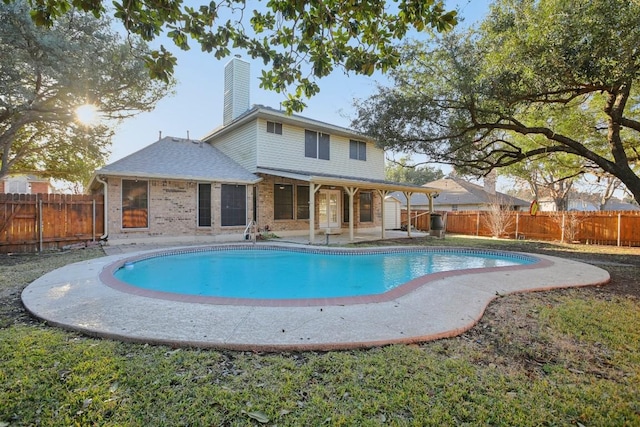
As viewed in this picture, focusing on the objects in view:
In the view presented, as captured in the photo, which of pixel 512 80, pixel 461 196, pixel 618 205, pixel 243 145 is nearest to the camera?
pixel 512 80

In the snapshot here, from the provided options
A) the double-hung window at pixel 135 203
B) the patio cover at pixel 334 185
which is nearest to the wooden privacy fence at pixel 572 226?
the patio cover at pixel 334 185

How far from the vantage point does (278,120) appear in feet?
46.0

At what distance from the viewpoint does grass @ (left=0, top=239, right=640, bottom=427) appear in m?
2.08

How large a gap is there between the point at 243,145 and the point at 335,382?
13626 mm

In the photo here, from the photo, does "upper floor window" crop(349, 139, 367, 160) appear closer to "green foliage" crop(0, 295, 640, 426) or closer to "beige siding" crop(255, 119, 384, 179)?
"beige siding" crop(255, 119, 384, 179)

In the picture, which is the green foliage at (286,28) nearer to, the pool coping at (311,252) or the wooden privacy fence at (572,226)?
the pool coping at (311,252)

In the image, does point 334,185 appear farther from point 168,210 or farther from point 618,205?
point 618,205

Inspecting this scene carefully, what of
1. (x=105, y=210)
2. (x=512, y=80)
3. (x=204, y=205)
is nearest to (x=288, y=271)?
(x=204, y=205)

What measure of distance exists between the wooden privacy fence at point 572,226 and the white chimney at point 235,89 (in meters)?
14.4

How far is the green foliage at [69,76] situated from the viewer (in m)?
9.18

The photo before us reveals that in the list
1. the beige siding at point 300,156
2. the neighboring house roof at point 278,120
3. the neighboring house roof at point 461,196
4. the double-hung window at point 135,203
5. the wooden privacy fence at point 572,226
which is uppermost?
the neighboring house roof at point 278,120

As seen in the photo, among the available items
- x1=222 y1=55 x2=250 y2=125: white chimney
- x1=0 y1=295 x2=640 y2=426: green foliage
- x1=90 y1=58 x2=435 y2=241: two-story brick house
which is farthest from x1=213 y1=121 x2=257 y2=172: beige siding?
x1=0 y1=295 x2=640 y2=426: green foliage

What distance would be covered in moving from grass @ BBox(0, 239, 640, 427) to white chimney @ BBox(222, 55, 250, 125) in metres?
14.3

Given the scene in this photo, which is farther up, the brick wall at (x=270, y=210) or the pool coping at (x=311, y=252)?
the brick wall at (x=270, y=210)
